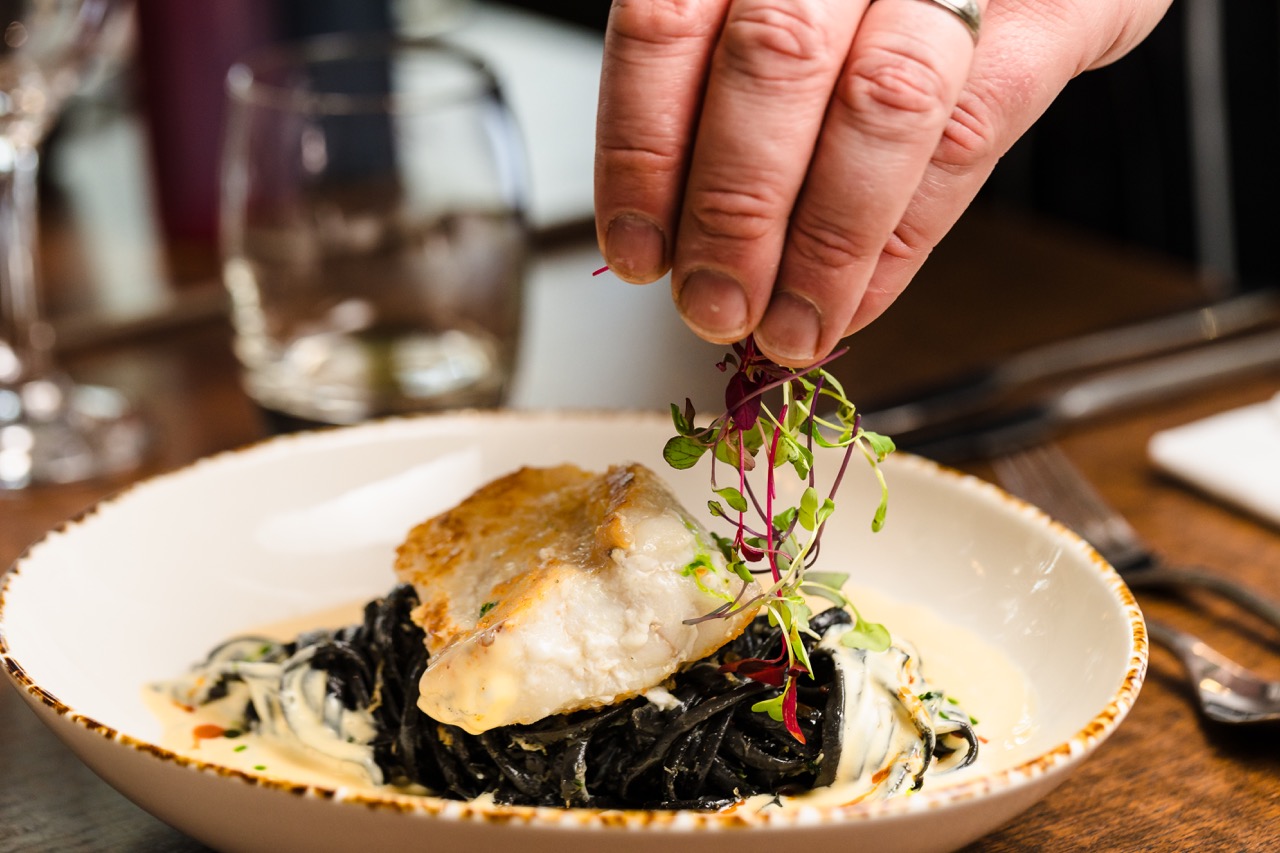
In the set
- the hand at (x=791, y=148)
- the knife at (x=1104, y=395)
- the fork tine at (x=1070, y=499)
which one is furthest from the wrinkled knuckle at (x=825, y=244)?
the knife at (x=1104, y=395)

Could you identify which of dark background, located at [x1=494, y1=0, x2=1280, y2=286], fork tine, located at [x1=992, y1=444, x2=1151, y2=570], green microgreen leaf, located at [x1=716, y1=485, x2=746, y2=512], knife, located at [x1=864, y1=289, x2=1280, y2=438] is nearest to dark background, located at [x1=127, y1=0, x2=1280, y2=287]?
dark background, located at [x1=494, y1=0, x2=1280, y2=286]

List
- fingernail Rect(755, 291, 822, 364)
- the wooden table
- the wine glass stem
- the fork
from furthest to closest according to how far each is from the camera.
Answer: the wine glass stem → the fork → the wooden table → fingernail Rect(755, 291, 822, 364)

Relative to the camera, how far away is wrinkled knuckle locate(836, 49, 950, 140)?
100 cm

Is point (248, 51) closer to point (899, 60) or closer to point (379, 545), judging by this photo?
point (379, 545)

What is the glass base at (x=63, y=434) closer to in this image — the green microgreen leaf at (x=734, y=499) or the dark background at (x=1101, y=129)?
the dark background at (x=1101, y=129)

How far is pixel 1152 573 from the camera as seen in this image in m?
1.71

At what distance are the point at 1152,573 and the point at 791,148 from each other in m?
0.95

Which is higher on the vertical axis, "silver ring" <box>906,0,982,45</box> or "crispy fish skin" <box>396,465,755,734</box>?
"silver ring" <box>906,0,982,45</box>

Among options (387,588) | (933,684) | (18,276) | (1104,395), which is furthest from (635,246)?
(18,276)

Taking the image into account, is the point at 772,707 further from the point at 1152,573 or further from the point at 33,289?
the point at 33,289

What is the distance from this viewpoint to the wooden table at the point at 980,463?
4.25ft

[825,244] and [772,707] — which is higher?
[825,244]

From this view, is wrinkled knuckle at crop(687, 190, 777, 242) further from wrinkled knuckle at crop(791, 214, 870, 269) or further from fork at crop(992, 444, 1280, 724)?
fork at crop(992, 444, 1280, 724)

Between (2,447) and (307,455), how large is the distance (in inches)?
32.3
